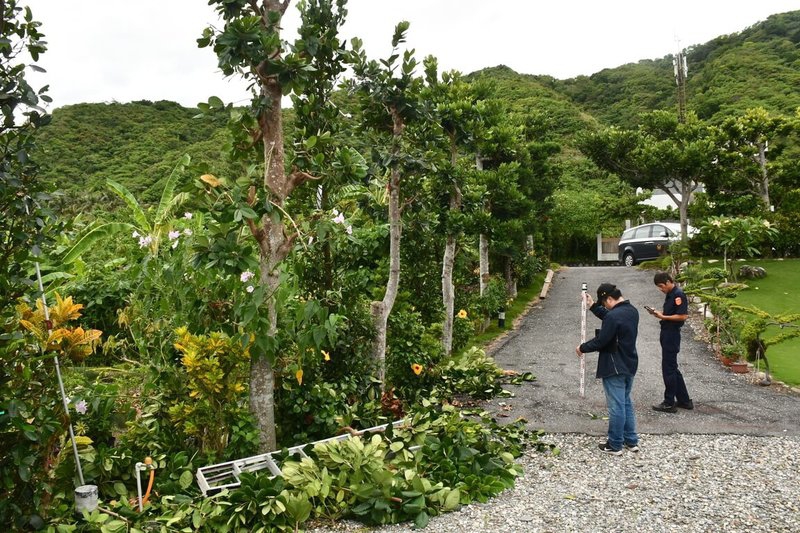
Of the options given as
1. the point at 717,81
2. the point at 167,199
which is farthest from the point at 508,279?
the point at 717,81

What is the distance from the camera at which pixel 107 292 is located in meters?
10.2

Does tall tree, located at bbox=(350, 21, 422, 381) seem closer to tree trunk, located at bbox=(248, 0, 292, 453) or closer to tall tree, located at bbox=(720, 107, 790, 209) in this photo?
tree trunk, located at bbox=(248, 0, 292, 453)

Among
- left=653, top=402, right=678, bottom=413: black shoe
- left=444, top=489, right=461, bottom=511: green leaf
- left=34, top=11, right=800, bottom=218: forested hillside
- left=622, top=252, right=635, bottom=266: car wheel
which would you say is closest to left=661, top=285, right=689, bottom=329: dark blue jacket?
left=653, top=402, right=678, bottom=413: black shoe

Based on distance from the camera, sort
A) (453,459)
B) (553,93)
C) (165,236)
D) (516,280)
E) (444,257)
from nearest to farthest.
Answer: (453,459)
(165,236)
(444,257)
(516,280)
(553,93)

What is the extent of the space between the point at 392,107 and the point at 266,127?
2053 millimetres

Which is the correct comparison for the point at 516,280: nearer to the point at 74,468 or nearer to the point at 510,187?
the point at 510,187

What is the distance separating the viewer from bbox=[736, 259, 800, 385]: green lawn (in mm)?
8663

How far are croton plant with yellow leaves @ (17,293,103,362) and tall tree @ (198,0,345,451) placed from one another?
113 centimetres

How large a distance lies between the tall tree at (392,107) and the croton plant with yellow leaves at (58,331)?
2804 millimetres

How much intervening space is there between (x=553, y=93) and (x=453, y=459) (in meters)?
45.5

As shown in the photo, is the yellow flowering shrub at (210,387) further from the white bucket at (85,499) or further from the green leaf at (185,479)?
the white bucket at (85,499)

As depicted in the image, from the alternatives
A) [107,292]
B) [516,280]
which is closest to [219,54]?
[107,292]

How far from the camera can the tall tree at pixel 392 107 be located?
6145 millimetres

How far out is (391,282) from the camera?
630 centimetres
